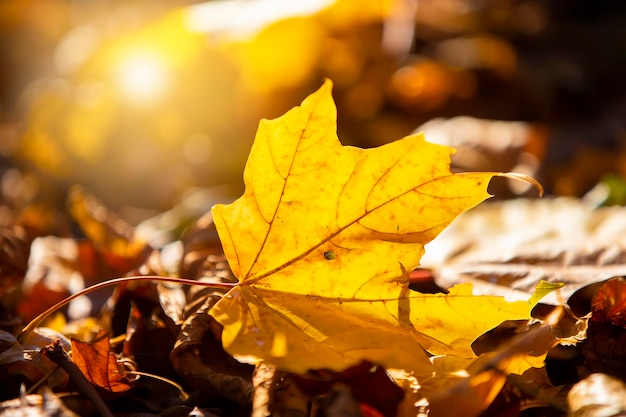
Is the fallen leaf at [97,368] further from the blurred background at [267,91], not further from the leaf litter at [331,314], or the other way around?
the blurred background at [267,91]

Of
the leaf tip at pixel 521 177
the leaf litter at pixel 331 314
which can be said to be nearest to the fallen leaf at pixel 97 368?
the leaf litter at pixel 331 314

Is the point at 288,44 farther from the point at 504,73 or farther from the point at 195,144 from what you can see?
the point at 504,73

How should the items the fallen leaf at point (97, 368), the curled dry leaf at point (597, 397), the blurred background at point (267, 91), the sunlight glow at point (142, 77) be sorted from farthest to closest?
the sunlight glow at point (142, 77) < the blurred background at point (267, 91) < the fallen leaf at point (97, 368) < the curled dry leaf at point (597, 397)

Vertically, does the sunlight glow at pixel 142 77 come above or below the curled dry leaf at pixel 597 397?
above

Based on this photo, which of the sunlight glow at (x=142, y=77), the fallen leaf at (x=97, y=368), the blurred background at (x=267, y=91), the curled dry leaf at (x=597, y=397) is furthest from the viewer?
the sunlight glow at (x=142, y=77)

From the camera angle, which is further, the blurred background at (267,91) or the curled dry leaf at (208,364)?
the blurred background at (267,91)

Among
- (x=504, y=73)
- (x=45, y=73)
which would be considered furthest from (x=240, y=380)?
(x=45, y=73)

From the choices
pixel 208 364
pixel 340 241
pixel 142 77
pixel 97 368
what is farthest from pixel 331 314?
pixel 142 77

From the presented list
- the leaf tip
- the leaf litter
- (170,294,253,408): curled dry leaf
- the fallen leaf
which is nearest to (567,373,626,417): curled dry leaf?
the leaf litter
